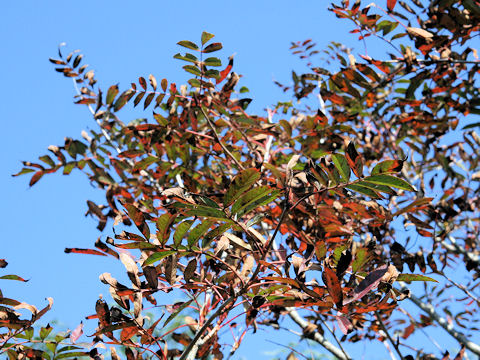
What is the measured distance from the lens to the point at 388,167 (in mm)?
918

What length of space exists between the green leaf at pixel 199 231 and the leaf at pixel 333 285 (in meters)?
A: 0.26

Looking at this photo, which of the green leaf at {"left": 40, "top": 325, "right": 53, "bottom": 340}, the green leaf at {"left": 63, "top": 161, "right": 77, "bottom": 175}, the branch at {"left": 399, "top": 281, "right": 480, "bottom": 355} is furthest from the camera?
the green leaf at {"left": 63, "top": 161, "right": 77, "bottom": 175}

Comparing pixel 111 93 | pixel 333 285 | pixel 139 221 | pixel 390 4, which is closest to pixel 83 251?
pixel 139 221

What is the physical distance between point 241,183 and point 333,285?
30 cm

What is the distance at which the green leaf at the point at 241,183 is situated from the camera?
34.5 inches

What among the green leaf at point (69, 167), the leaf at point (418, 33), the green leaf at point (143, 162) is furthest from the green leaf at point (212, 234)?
the green leaf at point (69, 167)

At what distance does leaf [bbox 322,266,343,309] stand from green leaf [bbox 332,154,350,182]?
21 centimetres

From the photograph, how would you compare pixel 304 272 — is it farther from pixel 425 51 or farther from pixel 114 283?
pixel 425 51

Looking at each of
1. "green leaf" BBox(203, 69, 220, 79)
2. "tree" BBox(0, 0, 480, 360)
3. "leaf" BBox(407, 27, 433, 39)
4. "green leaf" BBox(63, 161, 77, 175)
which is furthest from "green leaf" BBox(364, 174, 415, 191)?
"green leaf" BBox(63, 161, 77, 175)

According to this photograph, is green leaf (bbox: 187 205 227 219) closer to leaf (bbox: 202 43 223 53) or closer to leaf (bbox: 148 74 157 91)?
leaf (bbox: 202 43 223 53)

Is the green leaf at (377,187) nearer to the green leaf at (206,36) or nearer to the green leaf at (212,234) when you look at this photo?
the green leaf at (212,234)

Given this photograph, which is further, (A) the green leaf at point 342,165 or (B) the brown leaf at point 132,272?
(B) the brown leaf at point 132,272

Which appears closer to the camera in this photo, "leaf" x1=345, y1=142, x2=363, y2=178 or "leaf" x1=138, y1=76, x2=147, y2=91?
"leaf" x1=345, y1=142, x2=363, y2=178

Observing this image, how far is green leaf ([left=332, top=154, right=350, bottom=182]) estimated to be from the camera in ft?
3.15
